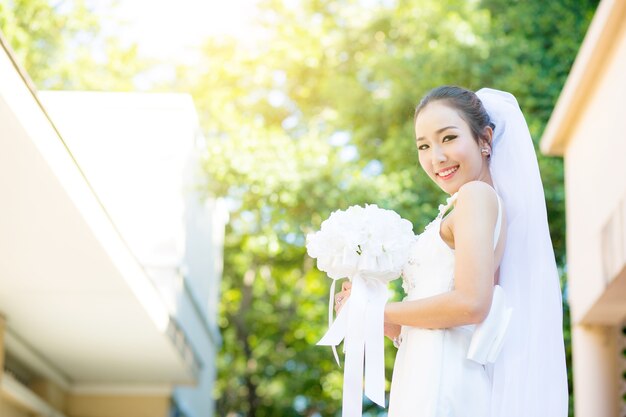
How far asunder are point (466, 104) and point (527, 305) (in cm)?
53

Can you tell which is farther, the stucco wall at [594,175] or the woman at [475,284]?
the stucco wall at [594,175]

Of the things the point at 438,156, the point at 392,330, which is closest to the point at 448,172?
the point at 438,156

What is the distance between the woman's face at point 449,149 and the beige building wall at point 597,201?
2.97 meters

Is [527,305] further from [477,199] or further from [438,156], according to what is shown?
[438,156]

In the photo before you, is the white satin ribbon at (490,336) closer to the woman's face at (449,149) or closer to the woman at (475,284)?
the woman at (475,284)

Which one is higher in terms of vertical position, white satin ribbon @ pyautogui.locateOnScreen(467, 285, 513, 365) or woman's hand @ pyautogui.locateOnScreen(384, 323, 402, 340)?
woman's hand @ pyautogui.locateOnScreen(384, 323, 402, 340)

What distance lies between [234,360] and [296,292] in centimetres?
158

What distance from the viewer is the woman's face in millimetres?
2854

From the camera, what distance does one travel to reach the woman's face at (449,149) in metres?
2.85

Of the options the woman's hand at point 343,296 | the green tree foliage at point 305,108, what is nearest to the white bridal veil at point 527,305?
the woman's hand at point 343,296

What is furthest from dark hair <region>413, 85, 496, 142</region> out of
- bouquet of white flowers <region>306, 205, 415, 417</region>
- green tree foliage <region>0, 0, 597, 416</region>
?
green tree foliage <region>0, 0, 597, 416</region>

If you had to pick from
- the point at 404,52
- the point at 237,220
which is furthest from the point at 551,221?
the point at 237,220

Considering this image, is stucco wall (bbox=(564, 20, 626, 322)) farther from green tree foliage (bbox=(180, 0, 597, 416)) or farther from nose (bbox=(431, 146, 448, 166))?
green tree foliage (bbox=(180, 0, 597, 416))

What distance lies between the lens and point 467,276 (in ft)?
8.64
